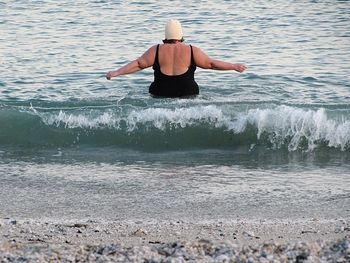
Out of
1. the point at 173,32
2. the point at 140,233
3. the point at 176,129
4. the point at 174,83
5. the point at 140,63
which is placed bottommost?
the point at 140,233

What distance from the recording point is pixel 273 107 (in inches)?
483

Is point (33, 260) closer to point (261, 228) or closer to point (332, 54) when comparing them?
point (261, 228)

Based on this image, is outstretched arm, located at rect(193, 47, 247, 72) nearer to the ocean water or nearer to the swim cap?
the swim cap

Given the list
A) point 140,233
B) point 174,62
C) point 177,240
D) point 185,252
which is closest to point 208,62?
point 174,62

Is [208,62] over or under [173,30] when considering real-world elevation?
under

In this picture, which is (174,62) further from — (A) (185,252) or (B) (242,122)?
(A) (185,252)

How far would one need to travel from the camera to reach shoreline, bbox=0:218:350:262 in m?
7.02

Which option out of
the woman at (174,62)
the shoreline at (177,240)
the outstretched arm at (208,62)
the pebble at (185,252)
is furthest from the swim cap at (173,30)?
the pebble at (185,252)

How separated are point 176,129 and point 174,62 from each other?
919mm

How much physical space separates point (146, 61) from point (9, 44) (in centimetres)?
658

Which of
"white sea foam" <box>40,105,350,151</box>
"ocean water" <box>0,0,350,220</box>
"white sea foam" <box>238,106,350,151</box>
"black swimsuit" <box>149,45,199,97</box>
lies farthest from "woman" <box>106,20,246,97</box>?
"white sea foam" <box>238,106,350,151</box>

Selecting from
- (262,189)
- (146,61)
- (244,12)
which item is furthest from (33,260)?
(244,12)

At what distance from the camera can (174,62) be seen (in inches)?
489

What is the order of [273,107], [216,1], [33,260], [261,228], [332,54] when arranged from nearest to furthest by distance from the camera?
[33,260] < [261,228] < [273,107] < [332,54] < [216,1]
